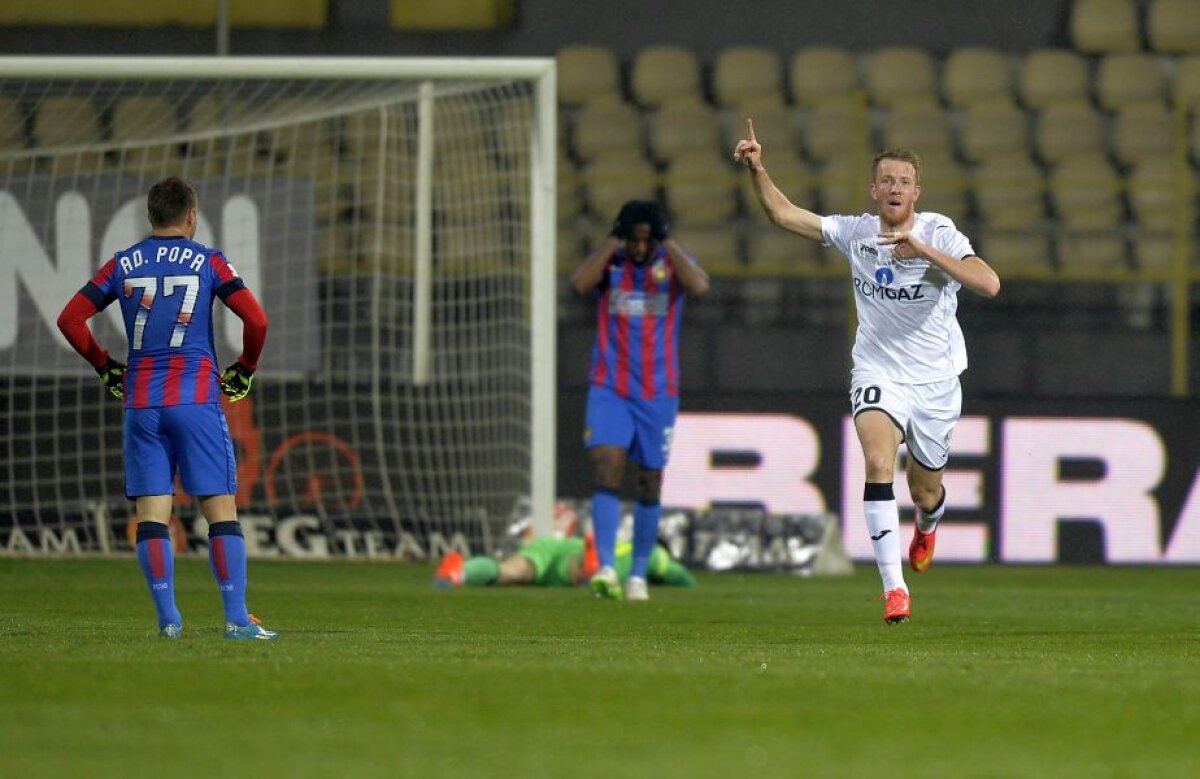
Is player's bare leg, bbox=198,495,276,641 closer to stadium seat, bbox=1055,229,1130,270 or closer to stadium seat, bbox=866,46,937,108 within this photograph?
stadium seat, bbox=1055,229,1130,270

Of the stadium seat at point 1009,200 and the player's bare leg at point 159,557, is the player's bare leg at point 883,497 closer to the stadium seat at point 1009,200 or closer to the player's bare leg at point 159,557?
the player's bare leg at point 159,557

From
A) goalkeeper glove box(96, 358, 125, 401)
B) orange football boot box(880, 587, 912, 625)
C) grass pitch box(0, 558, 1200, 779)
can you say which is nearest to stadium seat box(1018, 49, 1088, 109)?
grass pitch box(0, 558, 1200, 779)

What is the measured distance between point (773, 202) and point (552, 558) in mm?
3687

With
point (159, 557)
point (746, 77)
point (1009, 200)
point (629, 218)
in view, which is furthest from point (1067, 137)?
point (159, 557)

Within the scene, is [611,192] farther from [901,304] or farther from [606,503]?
[901,304]

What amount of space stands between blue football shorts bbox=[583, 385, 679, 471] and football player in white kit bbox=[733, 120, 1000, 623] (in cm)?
220

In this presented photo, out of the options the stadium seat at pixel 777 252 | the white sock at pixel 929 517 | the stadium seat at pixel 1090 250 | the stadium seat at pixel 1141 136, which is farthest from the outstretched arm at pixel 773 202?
the stadium seat at pixel 1141 136

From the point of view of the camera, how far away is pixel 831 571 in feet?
43.1

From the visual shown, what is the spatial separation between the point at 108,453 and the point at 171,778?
980 centimetres

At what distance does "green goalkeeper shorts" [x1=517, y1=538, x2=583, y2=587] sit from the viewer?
11398 mm

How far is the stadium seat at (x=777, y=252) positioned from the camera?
15.1 metres

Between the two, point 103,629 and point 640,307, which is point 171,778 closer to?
point 103,629

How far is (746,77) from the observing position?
17.1 meters

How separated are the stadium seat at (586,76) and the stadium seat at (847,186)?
2.02 m
